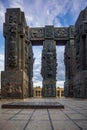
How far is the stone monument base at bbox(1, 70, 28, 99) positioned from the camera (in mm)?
26094

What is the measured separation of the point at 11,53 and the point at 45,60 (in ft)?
43.3

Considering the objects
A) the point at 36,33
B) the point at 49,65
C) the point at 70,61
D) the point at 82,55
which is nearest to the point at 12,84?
the point at 82,55

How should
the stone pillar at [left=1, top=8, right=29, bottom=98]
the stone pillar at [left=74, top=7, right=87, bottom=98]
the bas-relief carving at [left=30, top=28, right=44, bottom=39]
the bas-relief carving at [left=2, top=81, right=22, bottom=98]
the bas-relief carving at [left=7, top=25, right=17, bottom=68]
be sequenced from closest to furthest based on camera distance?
the stone pillar at [left=74, top=7, right=87, bottom=98], the bas-relief carving at [left=2, top=81, right=22, bottom=98], the stone pillar at [left=1, top=8, right=29, bottom=98], the bas-relief carving at [left=7, top=25, right=17, bottom=68], the bas-relief carving at [left=30, top=28, right=44, bottom=39]

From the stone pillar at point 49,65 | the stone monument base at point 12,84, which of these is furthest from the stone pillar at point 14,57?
the stone pillar at point 49,65

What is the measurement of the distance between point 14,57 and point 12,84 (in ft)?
9.50

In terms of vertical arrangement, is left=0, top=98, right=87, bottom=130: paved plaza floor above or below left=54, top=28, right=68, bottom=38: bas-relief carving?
below

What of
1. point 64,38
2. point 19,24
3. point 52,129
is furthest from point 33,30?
point 52,129

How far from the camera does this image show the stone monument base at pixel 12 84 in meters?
26.1

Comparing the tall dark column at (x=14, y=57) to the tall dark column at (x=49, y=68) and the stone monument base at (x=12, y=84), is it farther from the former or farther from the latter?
the tall dark column at (x=49, y=68)

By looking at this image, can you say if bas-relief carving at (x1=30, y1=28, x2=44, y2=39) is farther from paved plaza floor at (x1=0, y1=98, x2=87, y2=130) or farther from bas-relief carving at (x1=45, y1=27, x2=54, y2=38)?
paved plaza floor at (x1=0, y1=98, x2=87, y2=130)

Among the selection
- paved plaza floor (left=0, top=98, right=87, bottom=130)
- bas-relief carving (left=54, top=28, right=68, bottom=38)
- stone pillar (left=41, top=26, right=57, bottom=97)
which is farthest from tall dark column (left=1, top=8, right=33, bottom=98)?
paved plaza floor (left=0, top=98, right=87, bottom=130)

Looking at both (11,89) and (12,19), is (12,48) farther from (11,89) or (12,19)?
(11,89)

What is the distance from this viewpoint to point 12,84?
86.4 feet

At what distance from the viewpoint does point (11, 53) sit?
89.7 ft
